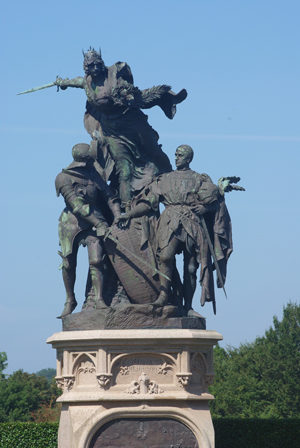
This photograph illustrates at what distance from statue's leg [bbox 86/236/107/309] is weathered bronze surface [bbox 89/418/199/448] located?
2089 mm

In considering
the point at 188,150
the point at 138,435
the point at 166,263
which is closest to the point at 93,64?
the point at 188,150

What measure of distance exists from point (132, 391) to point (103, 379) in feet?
1.53

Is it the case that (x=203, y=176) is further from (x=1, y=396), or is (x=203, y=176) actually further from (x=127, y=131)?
(x=1, y=396)

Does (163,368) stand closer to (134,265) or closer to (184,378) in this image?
(184,378)

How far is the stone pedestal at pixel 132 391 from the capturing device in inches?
474

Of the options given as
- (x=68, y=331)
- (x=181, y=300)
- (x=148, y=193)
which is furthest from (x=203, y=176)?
(x=68, y=331)

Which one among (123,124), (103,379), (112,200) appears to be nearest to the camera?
(103,379)

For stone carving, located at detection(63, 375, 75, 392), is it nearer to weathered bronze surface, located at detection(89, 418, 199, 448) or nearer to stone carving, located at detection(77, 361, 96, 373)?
stone carving, located at detection(77, 361, 96, 373)

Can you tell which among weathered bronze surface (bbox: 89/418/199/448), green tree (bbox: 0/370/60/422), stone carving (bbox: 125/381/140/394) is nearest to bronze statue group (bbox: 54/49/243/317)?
stone carving (bbox: 125/381/140/394)

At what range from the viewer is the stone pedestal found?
1203 cm

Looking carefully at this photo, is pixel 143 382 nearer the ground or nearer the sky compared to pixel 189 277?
nearer the ground

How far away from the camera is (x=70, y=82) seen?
14.6m

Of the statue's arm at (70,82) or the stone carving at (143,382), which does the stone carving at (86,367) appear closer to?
the stone carving at (143,382)

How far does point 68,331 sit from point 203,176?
3332mm
